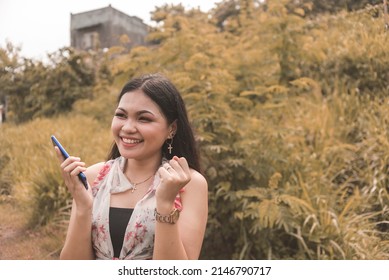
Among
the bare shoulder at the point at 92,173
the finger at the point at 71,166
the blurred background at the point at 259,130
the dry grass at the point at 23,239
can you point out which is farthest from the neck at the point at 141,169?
the dry grass at the point at 23,239

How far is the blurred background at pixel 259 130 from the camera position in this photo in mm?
2764

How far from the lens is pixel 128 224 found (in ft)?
4.46

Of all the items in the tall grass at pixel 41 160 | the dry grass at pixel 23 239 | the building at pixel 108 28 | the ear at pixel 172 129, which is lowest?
the dry grass at pixel 23 239

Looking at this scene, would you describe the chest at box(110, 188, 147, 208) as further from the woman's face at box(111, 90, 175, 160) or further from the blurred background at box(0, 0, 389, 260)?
the blurred background at box(0, 0, 389, 260)

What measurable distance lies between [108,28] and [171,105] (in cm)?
392

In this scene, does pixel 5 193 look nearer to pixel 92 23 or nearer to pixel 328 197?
pixel 92 23

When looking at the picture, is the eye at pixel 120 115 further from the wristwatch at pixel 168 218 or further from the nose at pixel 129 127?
the wristwatch at pixel 168 218

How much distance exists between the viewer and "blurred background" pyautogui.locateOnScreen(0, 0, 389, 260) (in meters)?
2.76

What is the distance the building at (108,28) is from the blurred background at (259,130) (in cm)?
3

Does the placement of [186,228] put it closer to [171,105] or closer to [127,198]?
[127,198]

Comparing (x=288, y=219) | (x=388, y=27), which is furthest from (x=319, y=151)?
(x=388, y=27)

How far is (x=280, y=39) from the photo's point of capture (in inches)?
174

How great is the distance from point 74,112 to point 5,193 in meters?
2.72

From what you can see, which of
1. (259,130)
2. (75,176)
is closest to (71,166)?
(75,176)
